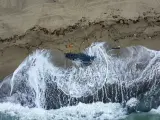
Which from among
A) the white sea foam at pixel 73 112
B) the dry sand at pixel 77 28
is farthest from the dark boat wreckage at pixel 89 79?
the dry sand at pixel 77 28

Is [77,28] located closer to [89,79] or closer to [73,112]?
[89,79]

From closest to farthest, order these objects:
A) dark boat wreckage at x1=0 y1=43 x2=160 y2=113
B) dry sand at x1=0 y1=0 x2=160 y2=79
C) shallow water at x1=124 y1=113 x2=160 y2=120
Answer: shallow water at x1=124 y1=113 x2=160 y2=120 → dark boat wreckage at x1=0 y1=43 x2=160 y2=113 → dry sand at x1=0 y1=0 x2=160 y2=79

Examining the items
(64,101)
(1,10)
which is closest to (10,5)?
(1,10)

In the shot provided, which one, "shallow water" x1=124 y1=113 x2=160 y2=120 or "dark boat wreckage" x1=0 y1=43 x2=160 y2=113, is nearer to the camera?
"shallow water" x1=124 y1=113 x2=160 y2=120

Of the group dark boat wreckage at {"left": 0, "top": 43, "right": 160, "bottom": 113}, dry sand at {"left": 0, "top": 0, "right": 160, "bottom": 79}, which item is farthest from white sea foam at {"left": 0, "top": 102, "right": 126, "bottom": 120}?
dry sand at {"left": 0, "top": 0, "right": 160, "bottom": 79}

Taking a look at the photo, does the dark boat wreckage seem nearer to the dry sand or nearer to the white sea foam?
the white sea foam

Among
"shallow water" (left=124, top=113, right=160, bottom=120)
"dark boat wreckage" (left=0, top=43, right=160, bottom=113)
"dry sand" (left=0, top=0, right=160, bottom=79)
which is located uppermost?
"dry sand" (left=0, top=0, right=160, bottom=79)

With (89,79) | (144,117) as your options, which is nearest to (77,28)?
(89,79)

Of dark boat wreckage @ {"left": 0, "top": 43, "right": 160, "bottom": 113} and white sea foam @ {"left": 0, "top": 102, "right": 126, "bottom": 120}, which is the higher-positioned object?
dark boat wreckage @ {"left": 0, "top": 43, "right": 160, "bottom": 113}
